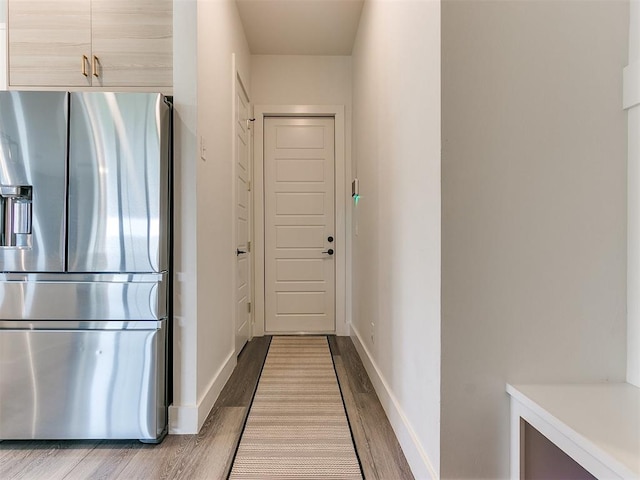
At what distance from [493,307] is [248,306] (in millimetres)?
2616

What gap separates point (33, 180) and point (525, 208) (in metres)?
2.08

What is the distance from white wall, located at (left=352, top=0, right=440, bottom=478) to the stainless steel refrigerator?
1.14 meters

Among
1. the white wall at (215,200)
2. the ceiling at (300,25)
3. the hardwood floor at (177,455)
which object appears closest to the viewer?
the hardwood floor at (177,455)

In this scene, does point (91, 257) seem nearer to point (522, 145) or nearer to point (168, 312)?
point (168, 312)

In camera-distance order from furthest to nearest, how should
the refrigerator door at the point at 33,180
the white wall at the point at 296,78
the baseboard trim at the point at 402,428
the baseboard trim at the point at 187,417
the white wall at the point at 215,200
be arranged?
the white wall at the point at 296,78
the white wall at the point at 215,200
the baseboard trim at the point at 187,417
the refrigerator door at the point at 33,180
the baseboard trim at the point at 402,428

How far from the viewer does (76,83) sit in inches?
71.4

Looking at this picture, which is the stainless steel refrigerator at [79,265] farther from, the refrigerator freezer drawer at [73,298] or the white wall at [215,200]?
the white wall at [215,200]

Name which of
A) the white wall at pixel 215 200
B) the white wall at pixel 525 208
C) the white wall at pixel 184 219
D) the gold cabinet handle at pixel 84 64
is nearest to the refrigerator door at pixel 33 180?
the gold cabinet handle at pixel 84 64

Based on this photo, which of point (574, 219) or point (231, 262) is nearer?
point (574, 219)

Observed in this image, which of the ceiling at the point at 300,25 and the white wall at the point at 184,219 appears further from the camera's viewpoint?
the ceiling at the point at 300,25

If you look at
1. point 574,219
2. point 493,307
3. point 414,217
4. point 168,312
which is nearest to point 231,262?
point 168,312

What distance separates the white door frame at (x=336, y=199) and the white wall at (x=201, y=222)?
45.7 inches

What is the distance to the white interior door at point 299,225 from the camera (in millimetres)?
3615

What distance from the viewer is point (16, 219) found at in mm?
1640
